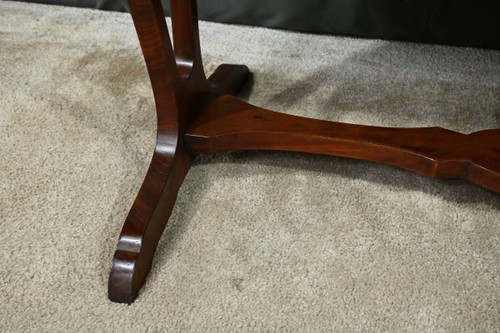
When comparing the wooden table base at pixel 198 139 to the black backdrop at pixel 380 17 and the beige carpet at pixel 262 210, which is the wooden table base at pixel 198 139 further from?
the black backdrop at pixel 380 17

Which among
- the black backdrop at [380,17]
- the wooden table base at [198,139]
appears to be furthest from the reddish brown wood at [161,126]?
the black backdrop at [380,17]

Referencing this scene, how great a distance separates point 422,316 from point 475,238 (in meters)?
0.20

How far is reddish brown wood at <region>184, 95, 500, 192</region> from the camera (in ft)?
3.24

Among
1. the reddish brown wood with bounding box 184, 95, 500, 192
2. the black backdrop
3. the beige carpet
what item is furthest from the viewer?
the black backdrop

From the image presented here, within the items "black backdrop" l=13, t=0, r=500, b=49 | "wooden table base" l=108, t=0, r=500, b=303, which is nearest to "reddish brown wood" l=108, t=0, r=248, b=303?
"wooden table base" l=108, t=0, r=500, b=303

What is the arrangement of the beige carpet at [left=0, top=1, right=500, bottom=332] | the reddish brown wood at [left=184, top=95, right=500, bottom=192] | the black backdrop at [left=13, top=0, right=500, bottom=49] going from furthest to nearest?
1. the black backdrop at [left=13, top=0, right=500, bottom=49]
2. the reddish brown wood at [left=184, top=95, right=500, bottom=192]
3. the beige carpet at [left=0, top=1, right=500, bottom=332]

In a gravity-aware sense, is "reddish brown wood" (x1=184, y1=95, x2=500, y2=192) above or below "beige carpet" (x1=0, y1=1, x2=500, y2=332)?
above

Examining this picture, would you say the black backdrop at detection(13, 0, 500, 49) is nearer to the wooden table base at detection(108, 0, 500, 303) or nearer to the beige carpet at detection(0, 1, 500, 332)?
the beige carpet at detection(0, 1, 500, 332)

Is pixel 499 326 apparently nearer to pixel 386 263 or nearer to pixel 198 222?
pixel 386 263

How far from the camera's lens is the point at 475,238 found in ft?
3.21

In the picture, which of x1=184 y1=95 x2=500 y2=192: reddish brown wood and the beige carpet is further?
x1=184 y1=95 x2=500 y2=192: reddish brown wood

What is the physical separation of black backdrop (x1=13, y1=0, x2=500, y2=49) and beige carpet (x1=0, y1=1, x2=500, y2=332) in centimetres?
4

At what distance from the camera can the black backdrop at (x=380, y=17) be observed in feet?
4.88

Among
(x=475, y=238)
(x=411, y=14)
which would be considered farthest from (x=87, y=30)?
(x=475, y=238)
